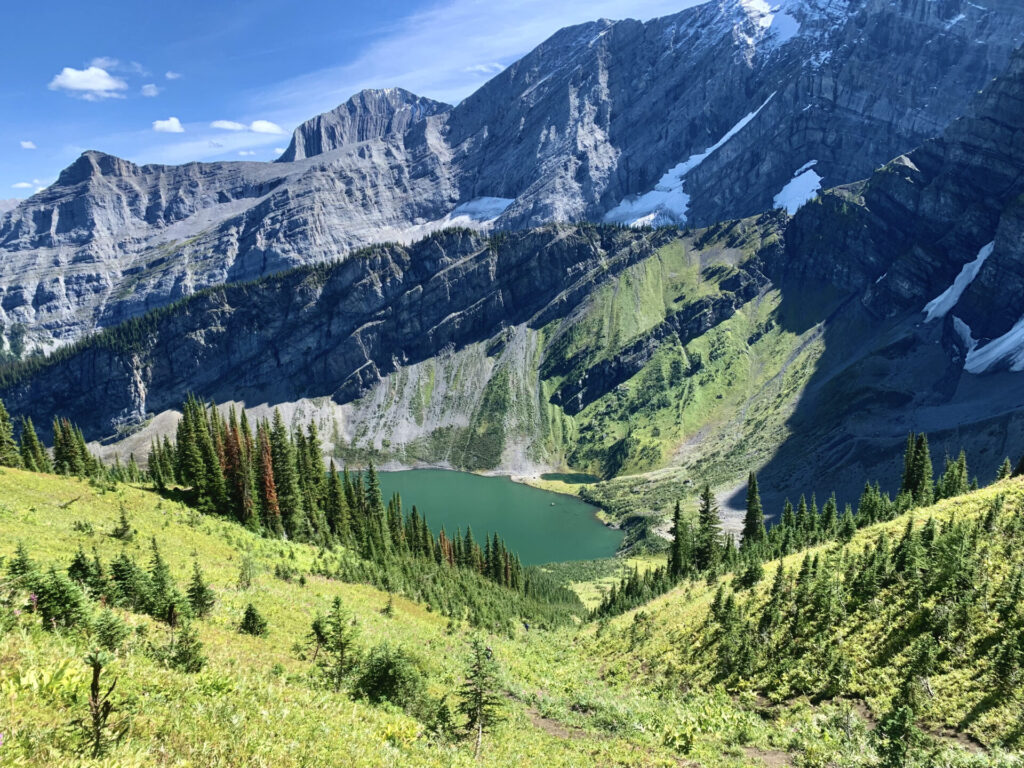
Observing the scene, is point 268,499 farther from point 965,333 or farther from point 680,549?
point 965,333

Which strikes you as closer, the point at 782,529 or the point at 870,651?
the point at 870,651

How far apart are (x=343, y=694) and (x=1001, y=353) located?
217 meters

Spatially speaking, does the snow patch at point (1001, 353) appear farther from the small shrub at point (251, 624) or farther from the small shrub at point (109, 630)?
the small shrub at point (109, 630)

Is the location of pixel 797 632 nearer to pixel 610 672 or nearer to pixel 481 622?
pixel 610 672

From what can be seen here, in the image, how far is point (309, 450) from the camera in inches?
3231

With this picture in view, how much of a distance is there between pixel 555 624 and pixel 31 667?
6609 centimetres

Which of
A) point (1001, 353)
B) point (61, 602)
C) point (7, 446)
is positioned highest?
point (7, 446)

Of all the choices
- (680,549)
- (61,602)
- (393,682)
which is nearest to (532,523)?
(680,549)

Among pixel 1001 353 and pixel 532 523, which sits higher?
pixel 1001 353

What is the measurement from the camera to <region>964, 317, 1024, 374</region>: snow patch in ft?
547

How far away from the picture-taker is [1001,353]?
172500 millimetres

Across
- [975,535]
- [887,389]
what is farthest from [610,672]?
[887,389]

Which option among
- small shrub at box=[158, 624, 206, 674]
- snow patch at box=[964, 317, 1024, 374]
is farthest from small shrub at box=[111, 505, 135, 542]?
snow patch at box=[964, 317, 1024, 374]

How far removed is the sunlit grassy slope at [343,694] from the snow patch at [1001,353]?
574ft
